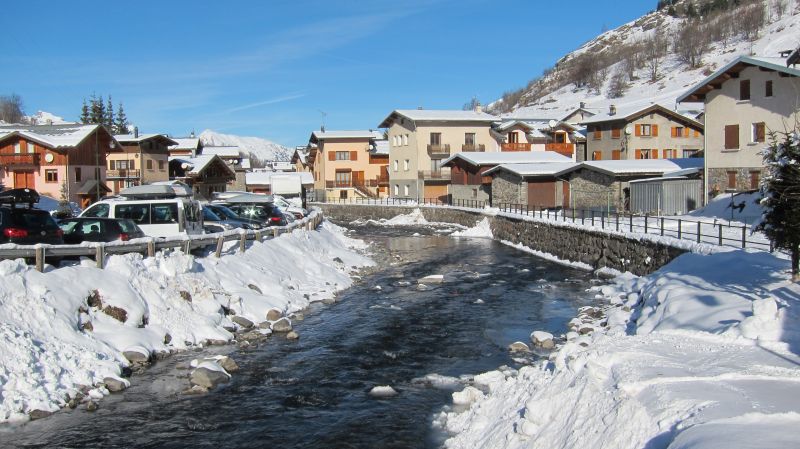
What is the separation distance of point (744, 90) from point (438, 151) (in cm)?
4360

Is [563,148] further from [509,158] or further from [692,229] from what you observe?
[692,229]

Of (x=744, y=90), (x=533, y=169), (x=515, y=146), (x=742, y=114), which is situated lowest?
(x=533, y=169)

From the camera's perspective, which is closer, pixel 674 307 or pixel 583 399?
pixel 583 399

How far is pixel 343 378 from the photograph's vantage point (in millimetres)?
13680

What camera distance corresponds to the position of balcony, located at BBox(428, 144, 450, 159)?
78.9 m

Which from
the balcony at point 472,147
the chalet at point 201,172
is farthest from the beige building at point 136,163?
the balcony at point 472,147

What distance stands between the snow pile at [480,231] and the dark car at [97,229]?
1236 inches

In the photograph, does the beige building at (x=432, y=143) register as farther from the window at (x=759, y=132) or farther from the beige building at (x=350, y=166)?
the window at (x=759, y=132)

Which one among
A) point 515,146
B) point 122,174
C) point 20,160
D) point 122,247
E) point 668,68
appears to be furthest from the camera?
point 668,68

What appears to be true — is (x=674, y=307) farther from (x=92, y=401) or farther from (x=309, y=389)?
(x=92, y=401)

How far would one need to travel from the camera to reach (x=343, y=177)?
8894cm

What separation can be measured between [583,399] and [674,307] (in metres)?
7.89

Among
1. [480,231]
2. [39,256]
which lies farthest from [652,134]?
[39,256]

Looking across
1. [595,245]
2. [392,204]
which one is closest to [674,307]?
[595,245]
